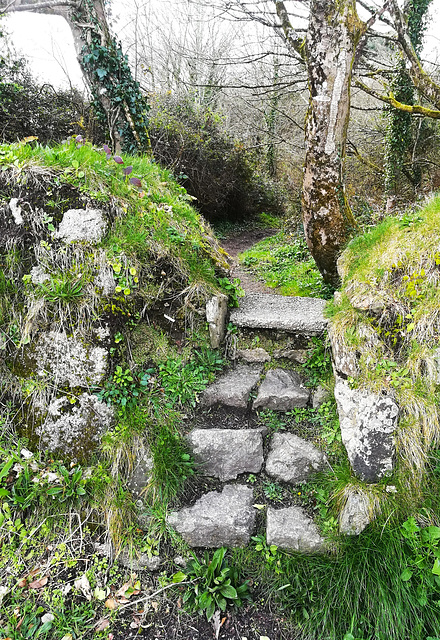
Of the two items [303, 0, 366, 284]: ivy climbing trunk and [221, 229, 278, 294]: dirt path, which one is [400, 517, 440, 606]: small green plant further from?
[221, 229, 278, 294]: dirt path

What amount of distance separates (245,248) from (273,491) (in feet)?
17.5

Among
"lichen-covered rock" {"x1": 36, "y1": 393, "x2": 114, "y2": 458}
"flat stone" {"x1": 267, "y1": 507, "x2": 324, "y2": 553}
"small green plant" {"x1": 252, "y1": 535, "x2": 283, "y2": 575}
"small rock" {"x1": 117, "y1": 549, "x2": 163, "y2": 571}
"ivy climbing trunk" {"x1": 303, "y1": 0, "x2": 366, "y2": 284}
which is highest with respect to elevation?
"ivy climbing trunk" {"x1": 303, "y1": 0, "x2": 366, "y2": 284}

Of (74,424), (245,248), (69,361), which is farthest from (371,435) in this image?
(245,248)

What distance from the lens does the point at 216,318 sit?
3070 mm

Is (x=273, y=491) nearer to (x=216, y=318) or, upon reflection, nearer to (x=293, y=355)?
(x=293, y=355)

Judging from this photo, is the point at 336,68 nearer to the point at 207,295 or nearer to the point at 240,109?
the point at 207,295

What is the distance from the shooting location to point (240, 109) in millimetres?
10891

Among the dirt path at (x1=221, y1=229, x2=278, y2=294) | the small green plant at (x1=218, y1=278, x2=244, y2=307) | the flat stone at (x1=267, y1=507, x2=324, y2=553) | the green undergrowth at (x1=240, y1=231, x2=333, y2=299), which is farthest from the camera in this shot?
the dirt path at (x1=221, y1=229, x2=278, y2=294)

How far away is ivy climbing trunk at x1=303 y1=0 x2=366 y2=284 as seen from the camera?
3156mm

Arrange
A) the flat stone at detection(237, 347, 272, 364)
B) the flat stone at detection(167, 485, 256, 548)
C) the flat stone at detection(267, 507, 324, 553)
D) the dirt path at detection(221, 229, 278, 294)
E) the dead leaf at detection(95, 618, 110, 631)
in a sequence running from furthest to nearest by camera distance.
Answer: the dirt path at detection(221, 229, 278, 294)
the flat stone at detection(237, 347, 272, 364)
the flat stone at detection(167, 485, 256, 548)
the flat stone at detection(267, 507, 324, 553)
the dead leaf at detection(95, 618, 110, 631)

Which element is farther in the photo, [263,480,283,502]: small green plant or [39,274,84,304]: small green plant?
[39,274,84,304]: small green plant

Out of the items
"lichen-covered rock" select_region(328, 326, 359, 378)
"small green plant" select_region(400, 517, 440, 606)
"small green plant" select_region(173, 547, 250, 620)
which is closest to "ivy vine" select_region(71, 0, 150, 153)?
"lichen-covered rock" select_region(328, 326, 359, 378)

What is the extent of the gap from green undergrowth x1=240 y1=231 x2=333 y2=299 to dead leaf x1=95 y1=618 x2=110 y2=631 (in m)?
3.24

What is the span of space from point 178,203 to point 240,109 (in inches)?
347
